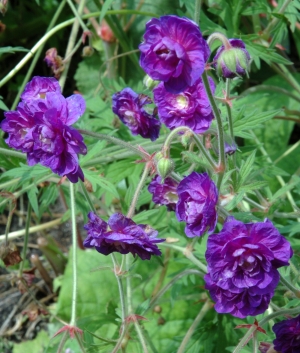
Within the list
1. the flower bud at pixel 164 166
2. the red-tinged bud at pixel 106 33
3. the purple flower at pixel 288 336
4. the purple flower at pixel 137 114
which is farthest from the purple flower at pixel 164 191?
the red-tinged bud at pixel 106 33

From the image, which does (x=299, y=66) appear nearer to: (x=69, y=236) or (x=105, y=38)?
(x=105, y=38)

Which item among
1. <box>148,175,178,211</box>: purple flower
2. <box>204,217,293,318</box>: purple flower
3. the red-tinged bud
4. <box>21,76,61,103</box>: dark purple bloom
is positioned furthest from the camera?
the red-tinged bud

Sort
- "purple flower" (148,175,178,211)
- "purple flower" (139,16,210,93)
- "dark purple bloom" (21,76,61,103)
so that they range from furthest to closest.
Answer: "purple flower" (148,175,178,211)
"dark purple bloom" (21,76,61,103)
"purple flower" (139,16,210,93)

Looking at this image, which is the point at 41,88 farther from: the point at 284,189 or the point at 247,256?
the point at 284,189

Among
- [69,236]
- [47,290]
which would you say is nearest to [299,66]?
[69,236]

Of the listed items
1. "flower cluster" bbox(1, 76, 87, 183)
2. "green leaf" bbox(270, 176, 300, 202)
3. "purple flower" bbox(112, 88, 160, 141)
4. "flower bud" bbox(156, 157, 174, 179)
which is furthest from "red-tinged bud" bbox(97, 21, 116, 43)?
"flower bud" bbox(156, 157, 174, 179)

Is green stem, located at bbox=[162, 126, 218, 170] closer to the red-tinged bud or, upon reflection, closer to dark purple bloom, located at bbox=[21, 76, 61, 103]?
dark purple bloom, located at bbox=[21, 76, 61, 103]
